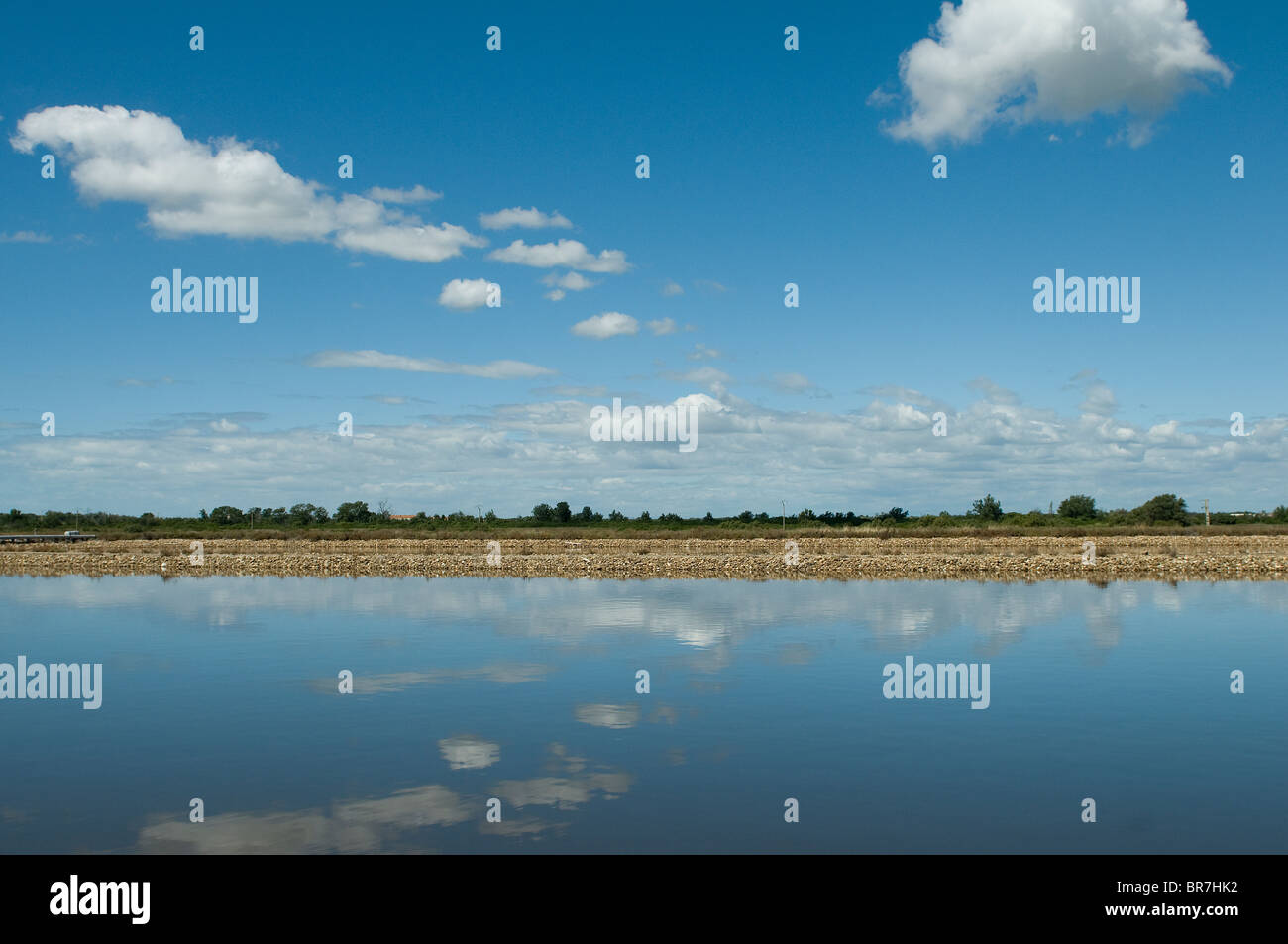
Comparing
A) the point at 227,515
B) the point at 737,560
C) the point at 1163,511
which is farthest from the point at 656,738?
the point at 227,515

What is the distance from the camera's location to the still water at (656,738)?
8797 mm

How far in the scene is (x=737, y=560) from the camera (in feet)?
156

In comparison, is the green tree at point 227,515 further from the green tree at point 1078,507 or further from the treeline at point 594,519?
the green tree at point 1078,507

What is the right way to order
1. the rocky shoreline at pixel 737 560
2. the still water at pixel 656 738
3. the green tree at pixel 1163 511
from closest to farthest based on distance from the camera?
the still water at pixel 656 738 < the rocky shoreline at pixel 737 560 < the green tree at pixel 1163 511

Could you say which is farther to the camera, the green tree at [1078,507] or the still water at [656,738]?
the green tree at [1078,507]

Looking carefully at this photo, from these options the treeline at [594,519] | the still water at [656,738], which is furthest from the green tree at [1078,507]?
the still water at [656,738]

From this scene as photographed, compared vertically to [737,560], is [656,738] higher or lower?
lower

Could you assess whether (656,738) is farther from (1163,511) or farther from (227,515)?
(227,515)

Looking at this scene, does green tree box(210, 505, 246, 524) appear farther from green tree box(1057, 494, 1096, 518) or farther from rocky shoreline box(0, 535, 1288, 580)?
green tree box(1057, 494, 1096, 518)

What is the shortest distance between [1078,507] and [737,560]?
6894cm

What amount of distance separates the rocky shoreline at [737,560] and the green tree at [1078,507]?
30.3 m
